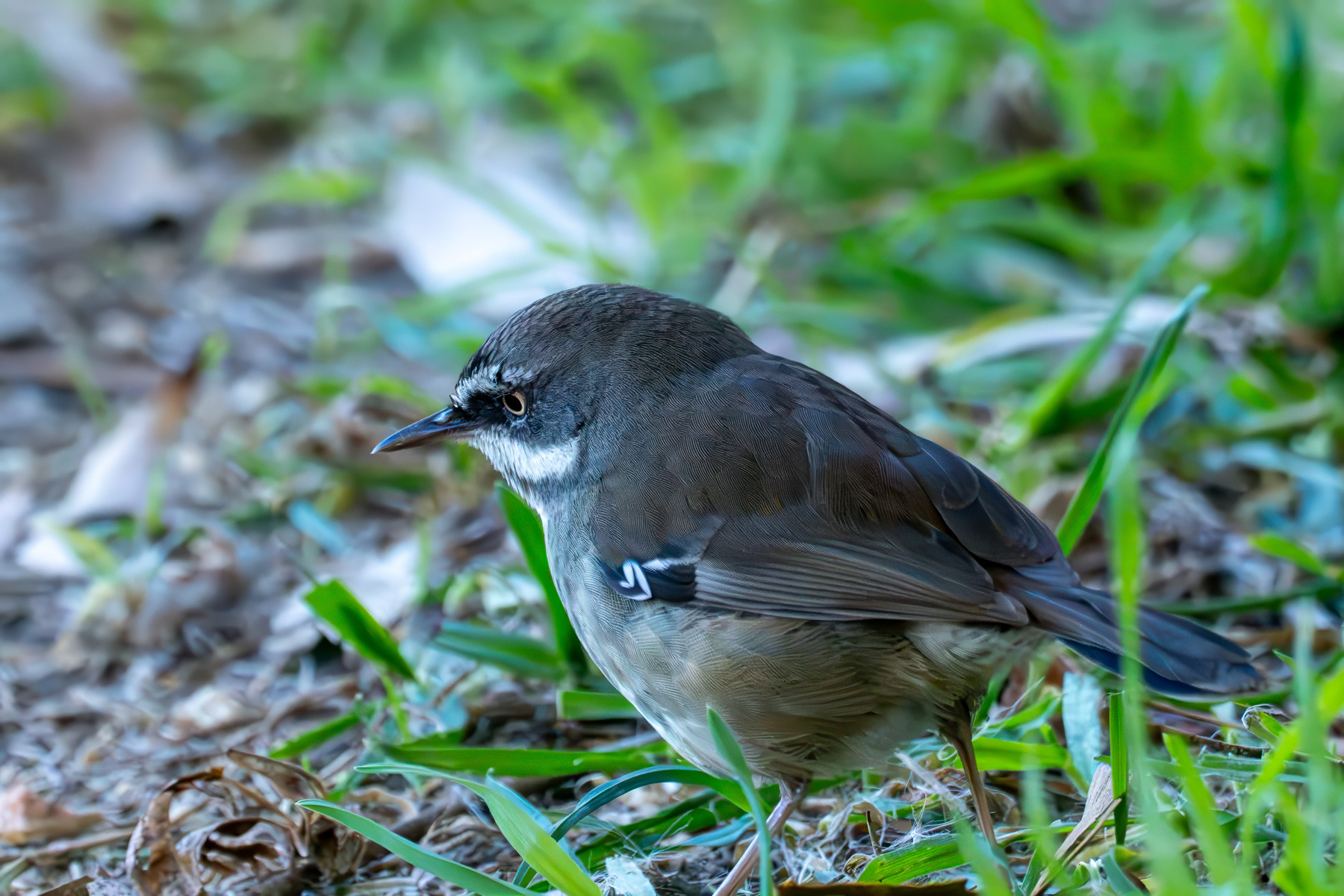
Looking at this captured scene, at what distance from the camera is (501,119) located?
7555 millimetres

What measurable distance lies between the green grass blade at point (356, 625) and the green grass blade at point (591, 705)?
0.44 m

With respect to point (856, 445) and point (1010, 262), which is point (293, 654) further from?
point (1010, 262)

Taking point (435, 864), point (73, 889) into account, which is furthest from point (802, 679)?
point (73, 889)

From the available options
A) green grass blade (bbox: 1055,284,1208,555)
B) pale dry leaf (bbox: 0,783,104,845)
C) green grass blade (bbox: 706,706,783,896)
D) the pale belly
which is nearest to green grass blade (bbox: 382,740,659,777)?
the pale belly

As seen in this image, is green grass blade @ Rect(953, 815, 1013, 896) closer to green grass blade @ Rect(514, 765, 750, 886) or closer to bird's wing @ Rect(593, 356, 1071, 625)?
bird's wing @ Rect(593, 356, 1071, 625)

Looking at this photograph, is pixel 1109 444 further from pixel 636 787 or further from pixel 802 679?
pixel 636 787

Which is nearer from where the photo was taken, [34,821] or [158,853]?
[158,853]

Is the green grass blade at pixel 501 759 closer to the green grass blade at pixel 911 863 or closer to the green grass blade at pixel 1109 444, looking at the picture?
the green grass blade at pixel 911 863

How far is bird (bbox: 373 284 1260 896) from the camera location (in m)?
2.89

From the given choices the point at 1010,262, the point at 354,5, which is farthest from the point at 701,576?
the point at 354,5

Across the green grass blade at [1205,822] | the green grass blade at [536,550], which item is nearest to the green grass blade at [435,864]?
the green grass blade at [536,550]

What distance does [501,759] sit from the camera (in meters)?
3.19

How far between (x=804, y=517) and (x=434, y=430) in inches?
47.5

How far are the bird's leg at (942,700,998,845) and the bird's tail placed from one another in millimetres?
275
